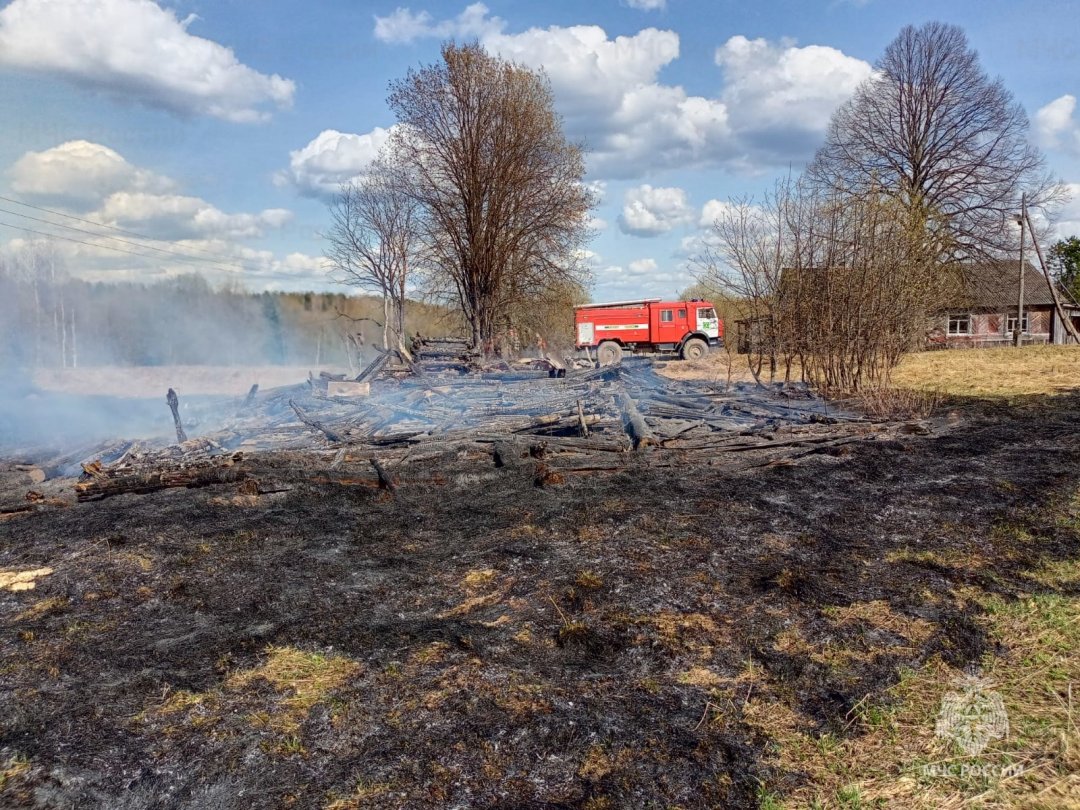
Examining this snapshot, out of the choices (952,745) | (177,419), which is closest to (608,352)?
(177,419)

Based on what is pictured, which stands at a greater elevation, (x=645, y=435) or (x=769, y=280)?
(x=769, y=280)

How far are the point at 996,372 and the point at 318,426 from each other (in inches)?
663

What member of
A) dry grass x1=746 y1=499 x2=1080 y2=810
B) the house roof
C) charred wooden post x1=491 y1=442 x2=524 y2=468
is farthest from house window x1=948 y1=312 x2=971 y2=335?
dry grass x1=746 y1=499 x2=1080 y2=810

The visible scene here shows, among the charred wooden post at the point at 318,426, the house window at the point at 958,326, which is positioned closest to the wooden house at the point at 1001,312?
the house window at the point at 958,326

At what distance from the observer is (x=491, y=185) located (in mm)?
27625

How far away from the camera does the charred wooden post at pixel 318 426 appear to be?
1135 cm

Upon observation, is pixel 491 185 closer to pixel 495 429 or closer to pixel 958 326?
pixel 495 429

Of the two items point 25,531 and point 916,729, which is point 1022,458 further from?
point 25,531

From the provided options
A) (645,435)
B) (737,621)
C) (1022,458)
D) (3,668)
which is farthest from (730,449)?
(3,668)

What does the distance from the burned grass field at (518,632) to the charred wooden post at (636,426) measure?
1668 mm

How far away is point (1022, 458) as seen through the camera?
8305mm

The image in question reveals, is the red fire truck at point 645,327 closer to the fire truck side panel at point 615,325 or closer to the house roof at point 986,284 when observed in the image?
the fire truck side panel at point 615,325

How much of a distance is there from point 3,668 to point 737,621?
441cm

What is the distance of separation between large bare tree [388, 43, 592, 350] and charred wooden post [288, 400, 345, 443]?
14.8 metres
